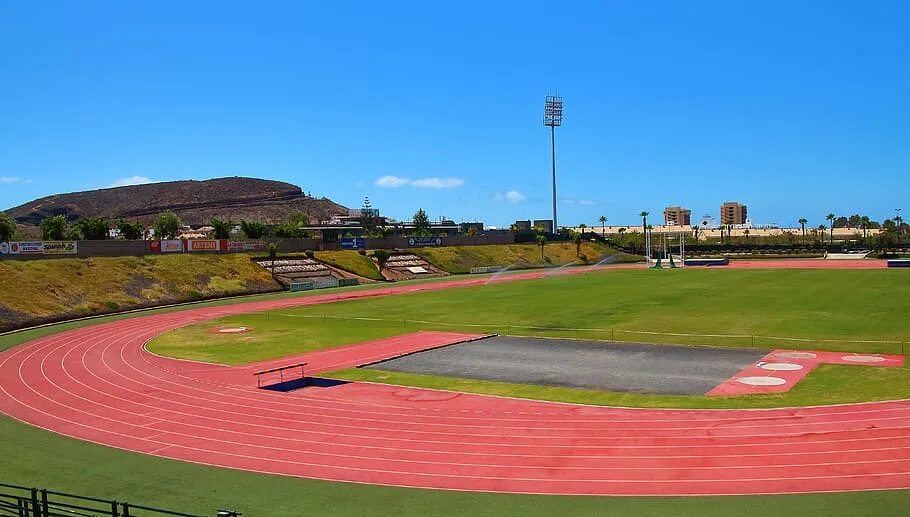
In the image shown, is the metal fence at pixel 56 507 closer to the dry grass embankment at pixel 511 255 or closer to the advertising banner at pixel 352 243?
the advertising banner at pixel 352 243

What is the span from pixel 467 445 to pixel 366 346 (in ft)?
72.1

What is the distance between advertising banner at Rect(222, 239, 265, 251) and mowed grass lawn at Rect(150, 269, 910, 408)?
A: 31808 mm

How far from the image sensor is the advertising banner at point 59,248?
75.4 meters

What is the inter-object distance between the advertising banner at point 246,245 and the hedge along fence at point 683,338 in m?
47.9

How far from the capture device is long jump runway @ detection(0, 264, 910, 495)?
1944cm

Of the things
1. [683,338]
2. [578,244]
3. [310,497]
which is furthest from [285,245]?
[310,497]

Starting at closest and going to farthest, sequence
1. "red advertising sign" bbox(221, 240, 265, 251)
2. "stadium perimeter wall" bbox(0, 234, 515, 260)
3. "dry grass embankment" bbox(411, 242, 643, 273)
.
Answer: "stadium perimeter wall" bbox(0, 234, 515, 260)
"red advertising sign" bbox(221, 240, 265, 251)
"dry grass embankment" bbox(411, 242, 643, 273)

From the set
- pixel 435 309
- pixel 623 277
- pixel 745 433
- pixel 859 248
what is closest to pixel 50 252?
pixel 435 309

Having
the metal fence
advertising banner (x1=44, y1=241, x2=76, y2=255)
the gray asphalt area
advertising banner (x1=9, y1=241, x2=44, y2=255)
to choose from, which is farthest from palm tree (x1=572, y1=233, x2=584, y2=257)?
the metal fence

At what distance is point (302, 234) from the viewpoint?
132000 mm

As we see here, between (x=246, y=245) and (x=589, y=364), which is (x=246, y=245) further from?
(x=589, y=364)

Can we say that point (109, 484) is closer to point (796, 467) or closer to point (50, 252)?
point (796, 467)

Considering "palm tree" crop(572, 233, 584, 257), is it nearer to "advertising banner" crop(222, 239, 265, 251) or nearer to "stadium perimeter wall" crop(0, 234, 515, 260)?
"stadium perimeter wall" crop(0, 234, 515, 260)

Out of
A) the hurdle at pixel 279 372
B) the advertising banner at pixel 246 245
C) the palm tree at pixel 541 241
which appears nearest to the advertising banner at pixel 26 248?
the advertising banner at pixel 246 245
